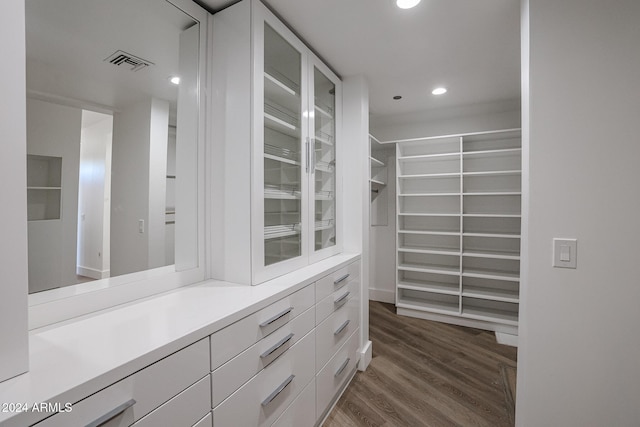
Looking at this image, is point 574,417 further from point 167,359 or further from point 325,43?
point 325,43

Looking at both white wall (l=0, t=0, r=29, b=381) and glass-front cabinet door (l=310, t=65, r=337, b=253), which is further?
glass-front cabinet door (l=310, t=65, r=337, b=253)

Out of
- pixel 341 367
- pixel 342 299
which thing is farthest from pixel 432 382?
pixel 342 299

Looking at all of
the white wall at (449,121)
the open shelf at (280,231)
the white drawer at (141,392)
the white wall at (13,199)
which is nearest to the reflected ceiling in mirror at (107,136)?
the white wall at (13,199)

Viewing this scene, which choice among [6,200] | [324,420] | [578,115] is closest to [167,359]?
[6,200]

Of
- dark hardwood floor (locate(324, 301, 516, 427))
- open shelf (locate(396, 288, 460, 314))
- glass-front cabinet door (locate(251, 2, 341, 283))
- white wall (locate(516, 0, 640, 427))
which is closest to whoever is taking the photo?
white wall (locate(516, 0, 640, 427))

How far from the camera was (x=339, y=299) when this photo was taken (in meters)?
1.93

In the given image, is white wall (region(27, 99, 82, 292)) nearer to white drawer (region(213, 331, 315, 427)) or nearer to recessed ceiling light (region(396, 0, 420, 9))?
white drawer (region(213, 331, 315, 427))

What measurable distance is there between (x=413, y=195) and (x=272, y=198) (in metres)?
2.34

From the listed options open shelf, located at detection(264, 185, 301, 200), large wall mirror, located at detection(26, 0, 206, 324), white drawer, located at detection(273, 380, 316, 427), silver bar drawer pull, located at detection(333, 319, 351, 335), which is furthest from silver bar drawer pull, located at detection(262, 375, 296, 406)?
open shelf, located at detection(264, 185, 301, 200)

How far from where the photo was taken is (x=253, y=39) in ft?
4.68

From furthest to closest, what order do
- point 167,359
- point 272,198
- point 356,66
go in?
point 356,66
point 272,198
point 167,359

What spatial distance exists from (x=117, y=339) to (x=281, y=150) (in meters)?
1.27

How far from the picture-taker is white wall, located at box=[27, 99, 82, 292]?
0.97 m

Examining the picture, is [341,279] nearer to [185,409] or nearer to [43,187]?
[185,409]
